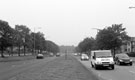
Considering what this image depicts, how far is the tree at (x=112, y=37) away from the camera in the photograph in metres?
64.9

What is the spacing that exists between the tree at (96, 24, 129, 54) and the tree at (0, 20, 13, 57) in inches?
891

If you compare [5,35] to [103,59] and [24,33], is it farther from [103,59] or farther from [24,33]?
[103,59]

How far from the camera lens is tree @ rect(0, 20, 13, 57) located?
6806 cm

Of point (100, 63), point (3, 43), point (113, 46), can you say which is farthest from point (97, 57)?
point (3, 43)

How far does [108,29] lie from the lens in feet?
218

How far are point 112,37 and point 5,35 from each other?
26.9 meters

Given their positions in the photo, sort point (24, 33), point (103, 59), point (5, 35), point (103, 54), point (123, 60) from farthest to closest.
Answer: point (24, 33)
point (5, 35)
point (123, 60)
point (103, 54)
point (103, 59)

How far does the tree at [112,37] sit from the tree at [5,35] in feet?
74.2

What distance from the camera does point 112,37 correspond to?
65.1 metres

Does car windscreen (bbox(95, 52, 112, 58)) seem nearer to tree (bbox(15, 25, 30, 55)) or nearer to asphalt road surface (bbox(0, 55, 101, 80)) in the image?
asphalt road surface (bbox(0, 55, 101, 80))

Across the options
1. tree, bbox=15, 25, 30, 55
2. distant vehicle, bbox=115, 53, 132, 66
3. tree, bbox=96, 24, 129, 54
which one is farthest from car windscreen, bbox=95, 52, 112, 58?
tree, bbox=15, 25, 30, 55

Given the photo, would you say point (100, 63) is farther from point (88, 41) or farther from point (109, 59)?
point (88, 41)

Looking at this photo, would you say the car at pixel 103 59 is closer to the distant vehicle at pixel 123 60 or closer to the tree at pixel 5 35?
the distant vehicle at pixel 123 60

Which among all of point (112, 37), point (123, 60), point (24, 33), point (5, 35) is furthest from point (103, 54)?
point (24, 33)
